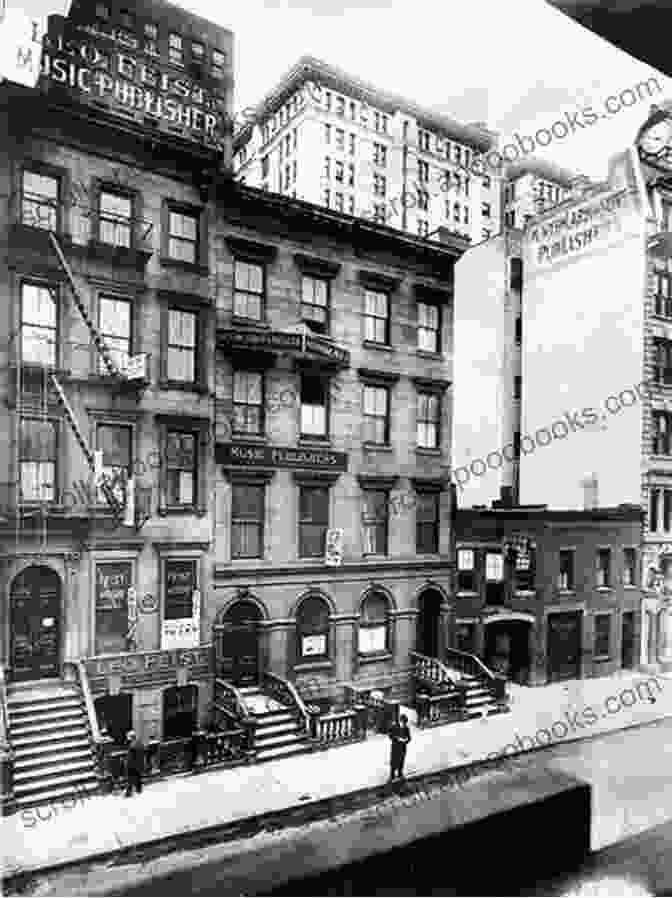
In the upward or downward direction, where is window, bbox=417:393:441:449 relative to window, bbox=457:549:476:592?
upward

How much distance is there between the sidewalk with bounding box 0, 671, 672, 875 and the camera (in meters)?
5.60

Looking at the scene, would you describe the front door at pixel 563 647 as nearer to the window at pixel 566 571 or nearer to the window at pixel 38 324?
the window at pixel 566 571

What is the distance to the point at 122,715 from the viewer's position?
6473mm

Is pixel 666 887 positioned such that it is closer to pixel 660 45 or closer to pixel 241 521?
pixel 660 45

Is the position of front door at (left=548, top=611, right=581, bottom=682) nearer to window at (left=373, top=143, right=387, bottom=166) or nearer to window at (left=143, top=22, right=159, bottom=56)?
window at (left=373, top=143, right=387, bottom=166)

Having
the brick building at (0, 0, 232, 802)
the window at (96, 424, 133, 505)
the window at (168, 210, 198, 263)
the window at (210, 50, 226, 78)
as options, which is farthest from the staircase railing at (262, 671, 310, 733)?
the window at (210, 50, 226, 78)

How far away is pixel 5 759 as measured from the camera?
5770 millimetres

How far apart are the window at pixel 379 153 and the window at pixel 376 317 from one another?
1628 mm

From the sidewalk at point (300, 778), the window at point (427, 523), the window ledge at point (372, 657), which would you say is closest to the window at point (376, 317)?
the window at point (427, 523)

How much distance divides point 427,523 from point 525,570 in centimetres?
178

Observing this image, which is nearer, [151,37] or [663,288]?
[151,37]

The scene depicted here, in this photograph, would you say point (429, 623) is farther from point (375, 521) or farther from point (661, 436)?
point (661, 436)

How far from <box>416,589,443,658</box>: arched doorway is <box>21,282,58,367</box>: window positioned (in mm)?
5476

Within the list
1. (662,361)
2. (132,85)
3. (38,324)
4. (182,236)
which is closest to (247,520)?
(38,324)
